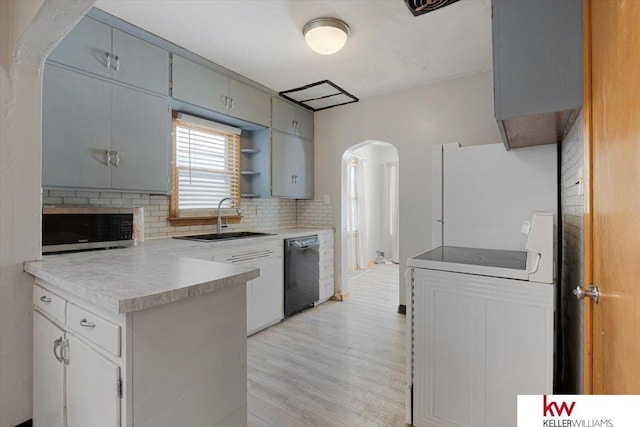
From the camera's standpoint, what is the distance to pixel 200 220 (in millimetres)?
3215

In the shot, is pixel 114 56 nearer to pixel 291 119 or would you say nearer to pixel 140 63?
pixel 140 63

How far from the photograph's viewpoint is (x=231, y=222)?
11.6ft

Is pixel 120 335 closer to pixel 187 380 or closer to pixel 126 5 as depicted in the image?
pixel 187 380

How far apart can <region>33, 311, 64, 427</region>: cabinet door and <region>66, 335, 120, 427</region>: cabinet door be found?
0.12 meters

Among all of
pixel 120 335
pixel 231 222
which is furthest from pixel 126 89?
pixel 120 335

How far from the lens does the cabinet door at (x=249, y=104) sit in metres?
3.14

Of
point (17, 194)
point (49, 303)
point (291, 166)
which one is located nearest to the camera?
point (49, 303)

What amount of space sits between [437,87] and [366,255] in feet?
12.4

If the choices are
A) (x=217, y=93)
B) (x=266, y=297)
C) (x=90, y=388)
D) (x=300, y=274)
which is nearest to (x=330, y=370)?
(x=266, y=297)

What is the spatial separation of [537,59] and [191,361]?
6.15 feet

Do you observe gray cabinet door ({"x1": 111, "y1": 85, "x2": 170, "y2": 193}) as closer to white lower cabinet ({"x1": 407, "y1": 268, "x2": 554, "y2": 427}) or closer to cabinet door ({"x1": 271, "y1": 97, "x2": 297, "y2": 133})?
cabinet door ({"x1": 271, "y1": 97, "x2": 297, "y2": 133})

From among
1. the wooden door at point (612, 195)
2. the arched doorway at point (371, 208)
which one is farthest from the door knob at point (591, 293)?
the arched doorway at point (371, 208)

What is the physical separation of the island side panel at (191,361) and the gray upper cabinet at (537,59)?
151cm

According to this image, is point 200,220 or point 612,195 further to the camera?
point 200,220
